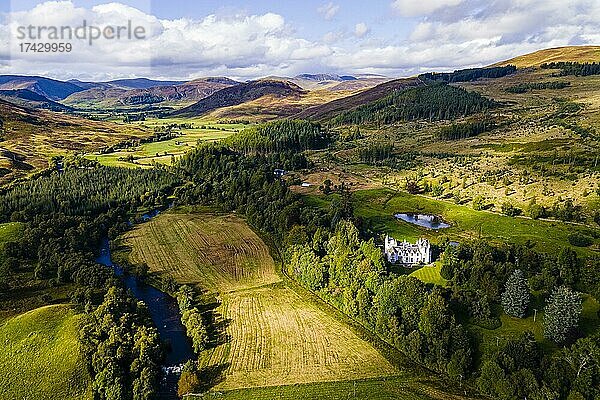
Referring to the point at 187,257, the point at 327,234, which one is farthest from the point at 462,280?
the point at 187,257

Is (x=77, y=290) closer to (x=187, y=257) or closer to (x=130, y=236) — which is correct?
(x=187, y=257)

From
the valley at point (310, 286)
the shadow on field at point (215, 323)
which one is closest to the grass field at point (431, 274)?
the valley at point (310, 286)

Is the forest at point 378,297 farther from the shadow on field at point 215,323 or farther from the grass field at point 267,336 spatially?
the grass field at point 267,336

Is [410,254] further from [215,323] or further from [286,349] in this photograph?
[215,323]

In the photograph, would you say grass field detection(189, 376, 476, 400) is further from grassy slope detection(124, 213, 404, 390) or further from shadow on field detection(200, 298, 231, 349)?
shadow on field detection(200, 298, 231, 349)

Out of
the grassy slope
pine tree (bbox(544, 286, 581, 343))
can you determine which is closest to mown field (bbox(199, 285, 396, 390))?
the grassy slope

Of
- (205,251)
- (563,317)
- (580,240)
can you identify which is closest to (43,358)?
(205,251)
